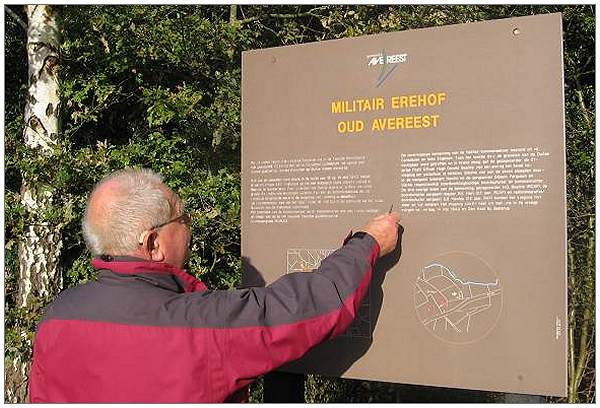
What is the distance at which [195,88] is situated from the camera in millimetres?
5863

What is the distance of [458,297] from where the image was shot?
288 centimetres

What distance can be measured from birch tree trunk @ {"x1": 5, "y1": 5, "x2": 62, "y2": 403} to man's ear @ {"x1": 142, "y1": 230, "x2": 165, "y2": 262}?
8.60 ft

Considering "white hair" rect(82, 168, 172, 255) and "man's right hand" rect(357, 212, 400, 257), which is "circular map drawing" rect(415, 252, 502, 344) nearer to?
"man's right hand" rect(357, 212, 400, 257)

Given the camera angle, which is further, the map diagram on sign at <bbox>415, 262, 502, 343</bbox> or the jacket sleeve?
the map diagram on sign at <bbox>415, 262, 502, 343</bbox>

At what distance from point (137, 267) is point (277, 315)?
0.56 meters

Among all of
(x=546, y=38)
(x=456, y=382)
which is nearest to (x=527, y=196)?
(x=546, y=38)

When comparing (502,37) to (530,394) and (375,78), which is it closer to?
(375,78)

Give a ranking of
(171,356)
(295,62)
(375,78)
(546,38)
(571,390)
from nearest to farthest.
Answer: (171,356) < (546,38) < (375,78) < (295,62) < (571,390)

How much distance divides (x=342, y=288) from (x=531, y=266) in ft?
2.63

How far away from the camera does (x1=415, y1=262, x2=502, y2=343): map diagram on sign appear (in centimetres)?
282

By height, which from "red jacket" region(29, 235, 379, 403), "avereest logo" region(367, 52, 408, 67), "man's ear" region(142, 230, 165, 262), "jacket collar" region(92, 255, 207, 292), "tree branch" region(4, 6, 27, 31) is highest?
"tree branch" region(4, 6, 27, 31)

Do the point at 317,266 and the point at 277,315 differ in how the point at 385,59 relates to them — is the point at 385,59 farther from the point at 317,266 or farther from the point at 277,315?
the point at 277,315

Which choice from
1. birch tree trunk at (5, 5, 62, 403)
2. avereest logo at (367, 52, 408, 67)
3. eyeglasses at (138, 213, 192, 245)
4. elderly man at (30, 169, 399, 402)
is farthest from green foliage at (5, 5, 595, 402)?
elderly man at (30, 169, 399, 402)

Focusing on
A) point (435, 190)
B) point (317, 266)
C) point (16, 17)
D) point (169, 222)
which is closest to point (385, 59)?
point (435, 190)
